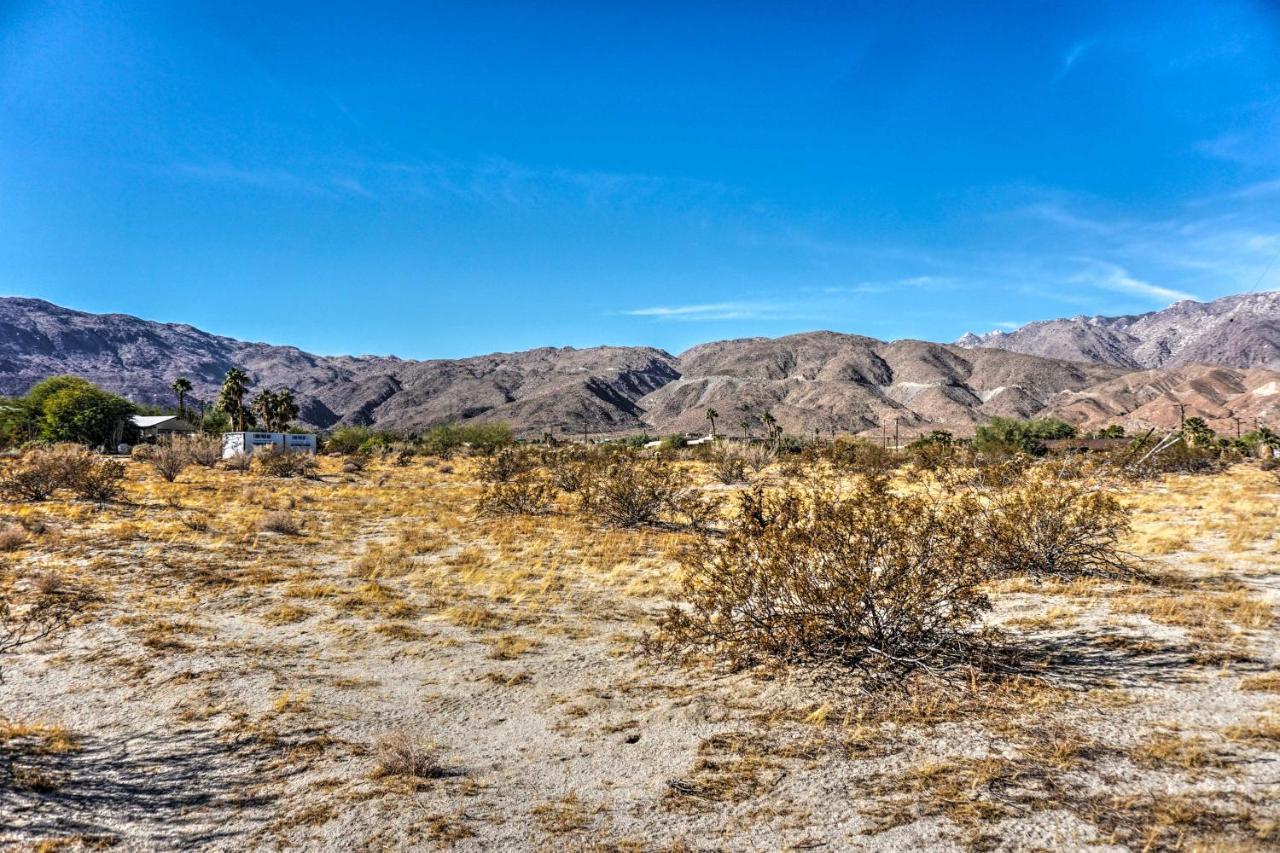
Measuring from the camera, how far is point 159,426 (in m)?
72.4

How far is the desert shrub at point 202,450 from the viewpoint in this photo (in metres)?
36.8

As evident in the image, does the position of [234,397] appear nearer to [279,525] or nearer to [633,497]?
[279,525]

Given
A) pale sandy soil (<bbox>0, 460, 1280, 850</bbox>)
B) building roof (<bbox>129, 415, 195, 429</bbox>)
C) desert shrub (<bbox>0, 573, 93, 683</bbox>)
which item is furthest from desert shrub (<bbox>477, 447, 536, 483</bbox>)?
building roof (<bbox>129, 415, 195, 429</bbox>)

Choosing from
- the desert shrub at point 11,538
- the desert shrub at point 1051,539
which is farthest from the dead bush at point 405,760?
the desert shrub at point 11,538

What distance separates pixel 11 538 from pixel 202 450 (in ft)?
89.3

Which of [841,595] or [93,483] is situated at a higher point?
[93,483]

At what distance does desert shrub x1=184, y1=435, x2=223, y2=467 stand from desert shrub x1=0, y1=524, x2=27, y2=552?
942 inches

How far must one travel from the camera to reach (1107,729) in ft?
18.0

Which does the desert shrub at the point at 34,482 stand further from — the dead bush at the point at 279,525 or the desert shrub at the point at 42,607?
the desert shrub at the point at 42,607

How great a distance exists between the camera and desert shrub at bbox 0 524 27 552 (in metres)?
13.2

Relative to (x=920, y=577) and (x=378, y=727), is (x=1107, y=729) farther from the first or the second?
(x=378, y=727)

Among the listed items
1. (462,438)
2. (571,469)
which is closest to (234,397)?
(462,438)

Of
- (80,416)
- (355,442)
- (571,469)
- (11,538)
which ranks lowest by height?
(11,538)

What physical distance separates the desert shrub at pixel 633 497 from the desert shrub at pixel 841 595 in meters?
11.2
